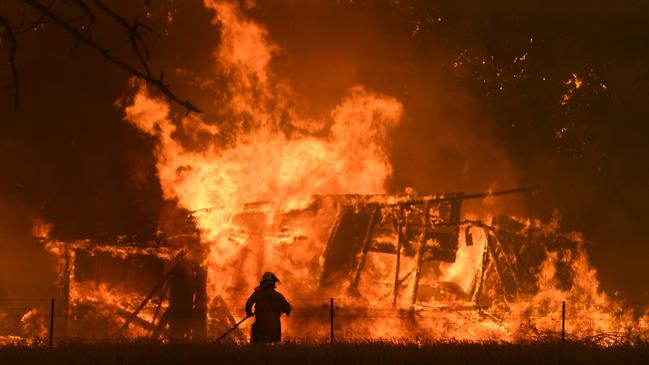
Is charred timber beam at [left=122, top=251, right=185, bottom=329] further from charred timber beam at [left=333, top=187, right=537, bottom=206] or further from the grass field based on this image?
the grass field

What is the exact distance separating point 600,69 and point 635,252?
5522 millimetres

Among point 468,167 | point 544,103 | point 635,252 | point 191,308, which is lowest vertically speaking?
point 191,308

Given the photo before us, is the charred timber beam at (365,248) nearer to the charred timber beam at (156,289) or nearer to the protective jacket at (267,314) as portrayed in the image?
the charred timber beam at (156,289)

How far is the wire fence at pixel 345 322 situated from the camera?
1727 cm

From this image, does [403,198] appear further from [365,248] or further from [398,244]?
[365,248]

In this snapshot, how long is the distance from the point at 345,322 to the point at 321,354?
8.40m

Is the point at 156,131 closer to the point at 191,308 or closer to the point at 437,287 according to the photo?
the point at 191,308

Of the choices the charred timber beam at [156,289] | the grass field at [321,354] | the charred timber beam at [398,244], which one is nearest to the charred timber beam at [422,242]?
the charred timber beam at [398,244]

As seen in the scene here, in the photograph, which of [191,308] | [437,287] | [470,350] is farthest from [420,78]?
[470,350]

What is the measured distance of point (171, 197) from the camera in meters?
21.7

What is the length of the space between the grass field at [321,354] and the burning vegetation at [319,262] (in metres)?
5.89

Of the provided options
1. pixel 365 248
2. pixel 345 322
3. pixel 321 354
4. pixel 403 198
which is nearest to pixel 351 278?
pixel 365 248

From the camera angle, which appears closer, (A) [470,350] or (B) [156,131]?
(A) [470,350]

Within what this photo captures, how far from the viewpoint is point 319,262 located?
19062mm
